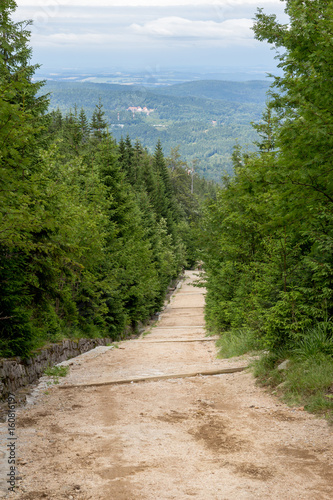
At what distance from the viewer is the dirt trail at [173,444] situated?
4703mm

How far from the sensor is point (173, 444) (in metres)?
5.96

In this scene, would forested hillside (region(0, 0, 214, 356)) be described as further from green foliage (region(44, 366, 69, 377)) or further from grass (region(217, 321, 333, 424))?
grass (region(217, 321, 333, 424))

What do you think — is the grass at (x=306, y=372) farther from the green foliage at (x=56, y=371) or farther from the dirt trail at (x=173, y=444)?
the green foliage at (x=56, y=371)

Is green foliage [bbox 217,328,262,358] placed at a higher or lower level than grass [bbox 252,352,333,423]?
lower

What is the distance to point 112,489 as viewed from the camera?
467 centimetres

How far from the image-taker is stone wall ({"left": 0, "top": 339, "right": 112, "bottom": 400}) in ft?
29.9

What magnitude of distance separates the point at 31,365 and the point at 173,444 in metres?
5.80

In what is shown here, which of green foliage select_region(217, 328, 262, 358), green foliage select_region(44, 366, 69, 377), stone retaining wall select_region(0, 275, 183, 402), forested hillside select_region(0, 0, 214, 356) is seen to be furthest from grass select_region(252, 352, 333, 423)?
green foliage select_region(44, 366, 69, 377)

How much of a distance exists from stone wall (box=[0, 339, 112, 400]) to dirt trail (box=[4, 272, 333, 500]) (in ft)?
2.62

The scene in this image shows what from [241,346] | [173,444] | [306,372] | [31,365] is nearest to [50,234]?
[31,365]

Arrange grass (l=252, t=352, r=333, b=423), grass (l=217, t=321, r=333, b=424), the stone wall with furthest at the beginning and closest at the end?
the stone wall, grass (l=217, t=321, r=333, b=424), grass (l=252, t=352, r=333, b=423)

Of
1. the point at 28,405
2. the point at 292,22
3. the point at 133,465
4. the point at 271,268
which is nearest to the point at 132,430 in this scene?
the point at 133,465

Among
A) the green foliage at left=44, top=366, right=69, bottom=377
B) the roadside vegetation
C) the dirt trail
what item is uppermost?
the roadside vegetation

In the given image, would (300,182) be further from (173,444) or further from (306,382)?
(173,444)
